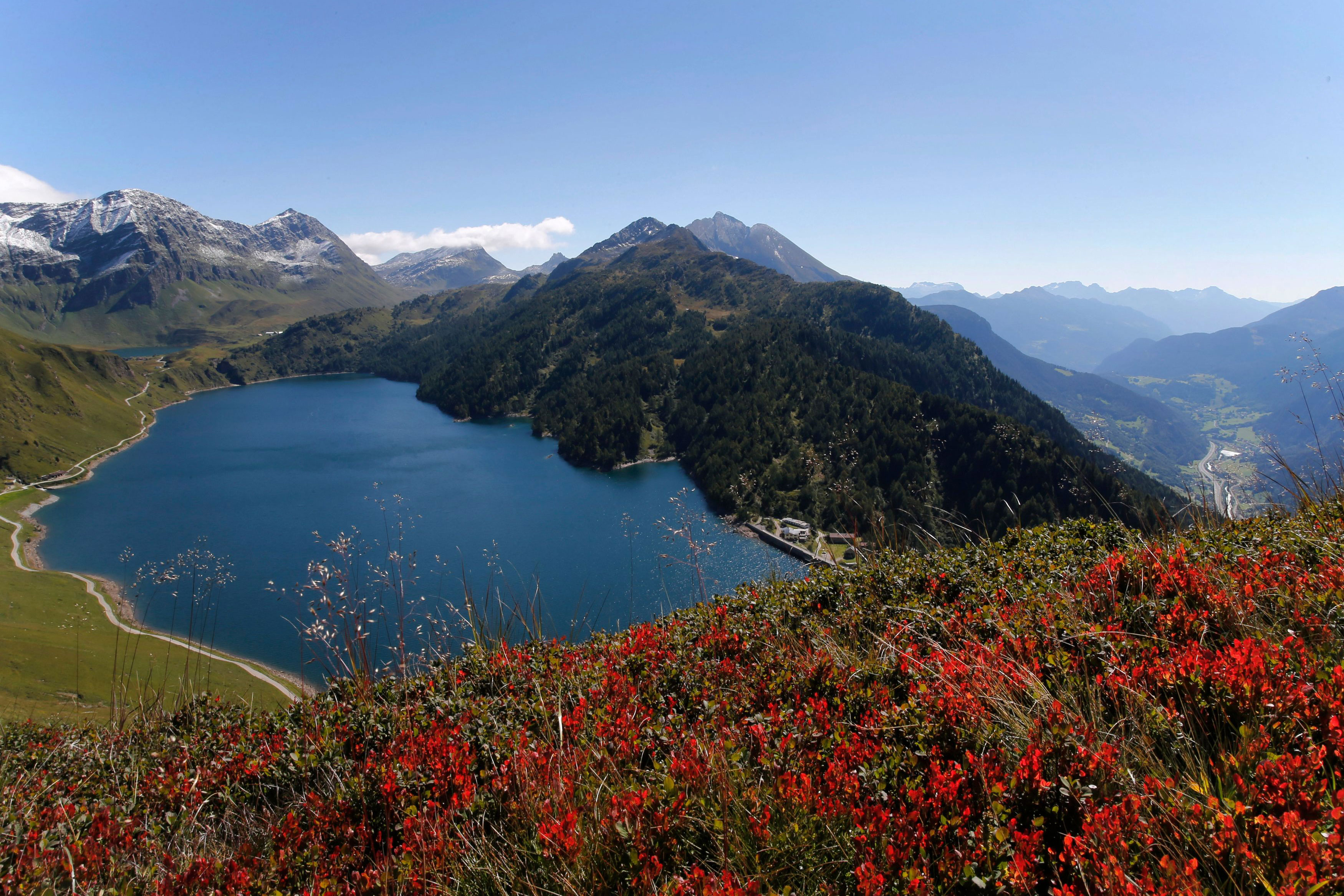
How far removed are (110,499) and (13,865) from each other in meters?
112

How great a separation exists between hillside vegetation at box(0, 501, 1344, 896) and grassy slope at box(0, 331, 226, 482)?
13191 cm

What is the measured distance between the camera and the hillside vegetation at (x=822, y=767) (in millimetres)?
2279

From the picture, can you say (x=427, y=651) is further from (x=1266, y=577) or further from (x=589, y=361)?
(x=589, y=361)

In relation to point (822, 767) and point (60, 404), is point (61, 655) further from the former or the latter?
point (60, 404)

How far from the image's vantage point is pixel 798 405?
116 meters

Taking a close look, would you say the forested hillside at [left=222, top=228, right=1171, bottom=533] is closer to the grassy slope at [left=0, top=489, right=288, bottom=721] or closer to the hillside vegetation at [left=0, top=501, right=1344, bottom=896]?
the hillside vegetation at [left=0, top=501, right=1344, bottom=896]

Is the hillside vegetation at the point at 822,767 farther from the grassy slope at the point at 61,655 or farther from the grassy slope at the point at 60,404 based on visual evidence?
the grassy slope at the point at 60,404

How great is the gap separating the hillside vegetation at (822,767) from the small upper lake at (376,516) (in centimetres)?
950

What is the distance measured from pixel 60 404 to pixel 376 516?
329 feet

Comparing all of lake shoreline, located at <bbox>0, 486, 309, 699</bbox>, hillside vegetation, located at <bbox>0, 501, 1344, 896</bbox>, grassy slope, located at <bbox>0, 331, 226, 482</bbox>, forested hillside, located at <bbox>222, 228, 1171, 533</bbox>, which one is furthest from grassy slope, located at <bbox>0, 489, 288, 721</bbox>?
grassy slope, located at <bbox>0, 331, 226, 482</bbox>

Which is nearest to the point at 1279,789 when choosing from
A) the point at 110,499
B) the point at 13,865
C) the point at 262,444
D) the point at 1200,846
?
the point at 1200,846

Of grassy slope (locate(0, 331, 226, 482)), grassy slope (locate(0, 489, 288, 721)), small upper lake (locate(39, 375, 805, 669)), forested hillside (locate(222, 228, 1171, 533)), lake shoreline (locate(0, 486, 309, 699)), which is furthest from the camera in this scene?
Answer: grassy slope (locate(0, 331, 226, 482))

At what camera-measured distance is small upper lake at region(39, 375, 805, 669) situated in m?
50.4

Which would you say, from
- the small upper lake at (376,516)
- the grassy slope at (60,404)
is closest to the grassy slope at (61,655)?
the small upper lake at (376,516)
